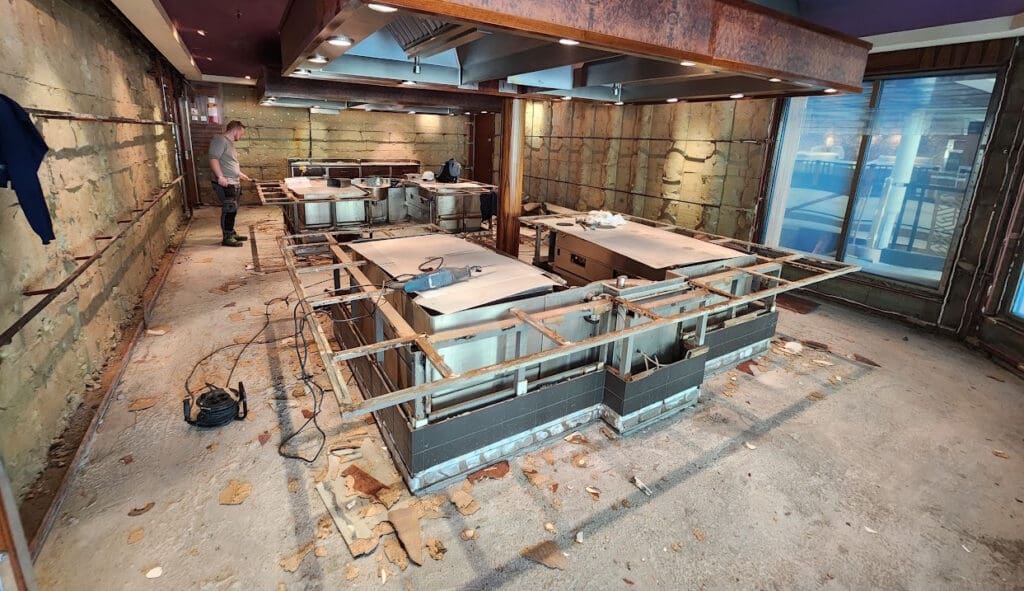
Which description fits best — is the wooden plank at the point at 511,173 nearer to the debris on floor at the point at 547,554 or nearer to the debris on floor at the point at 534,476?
the debris on floor at the point at 534,476

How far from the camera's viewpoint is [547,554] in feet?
7.38

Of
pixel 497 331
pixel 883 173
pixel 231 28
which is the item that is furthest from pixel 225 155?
pixel 883 173

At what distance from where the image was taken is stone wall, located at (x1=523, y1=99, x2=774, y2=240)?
21.3 feet

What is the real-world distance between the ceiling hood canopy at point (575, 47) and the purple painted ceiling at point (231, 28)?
687 millimetres

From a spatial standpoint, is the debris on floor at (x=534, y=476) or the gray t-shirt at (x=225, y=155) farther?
the gray t-shirt at (x=225, y=155)

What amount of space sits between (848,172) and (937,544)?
15.1 feet

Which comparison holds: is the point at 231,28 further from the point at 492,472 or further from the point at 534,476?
the point at 534,476

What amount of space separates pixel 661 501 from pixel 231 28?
478 centimetres

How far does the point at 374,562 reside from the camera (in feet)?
7.12

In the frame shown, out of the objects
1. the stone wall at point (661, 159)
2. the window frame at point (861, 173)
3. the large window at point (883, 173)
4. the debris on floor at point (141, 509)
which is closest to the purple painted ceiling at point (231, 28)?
the debris on floor at point (141, 509)

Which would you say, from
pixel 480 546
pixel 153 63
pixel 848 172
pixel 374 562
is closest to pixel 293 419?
pixel 374 562

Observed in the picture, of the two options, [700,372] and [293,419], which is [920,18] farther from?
[293,419]

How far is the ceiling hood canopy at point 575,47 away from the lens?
1.58 metres

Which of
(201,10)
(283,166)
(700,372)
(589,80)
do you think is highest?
(201,10)
